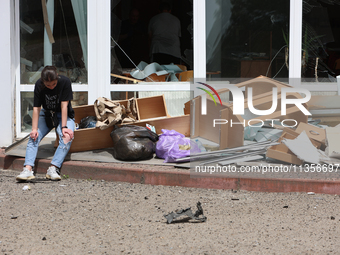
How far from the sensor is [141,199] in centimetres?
437

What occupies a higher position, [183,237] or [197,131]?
[197,131]

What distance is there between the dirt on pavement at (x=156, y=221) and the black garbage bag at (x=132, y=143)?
0.51 metres

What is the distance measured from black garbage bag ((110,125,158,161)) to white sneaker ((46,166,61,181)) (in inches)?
30.3

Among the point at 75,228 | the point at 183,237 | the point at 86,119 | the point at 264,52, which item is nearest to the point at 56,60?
the point at 86,119

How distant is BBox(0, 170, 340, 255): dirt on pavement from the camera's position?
3.16 m

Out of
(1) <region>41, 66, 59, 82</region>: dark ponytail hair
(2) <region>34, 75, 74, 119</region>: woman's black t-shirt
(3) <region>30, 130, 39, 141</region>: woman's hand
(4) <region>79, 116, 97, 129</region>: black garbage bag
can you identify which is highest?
(1) <region>41, 66, 59, 82</region>: dark ponytail hair

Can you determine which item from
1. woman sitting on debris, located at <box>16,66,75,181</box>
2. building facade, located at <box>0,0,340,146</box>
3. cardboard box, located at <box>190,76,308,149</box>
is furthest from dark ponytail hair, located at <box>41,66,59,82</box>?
cardboard box, located at <box>190,76,308,149</box>

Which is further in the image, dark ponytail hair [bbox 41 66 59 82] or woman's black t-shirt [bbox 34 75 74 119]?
woman's black t-shirt [bbox 34 75 74 119]

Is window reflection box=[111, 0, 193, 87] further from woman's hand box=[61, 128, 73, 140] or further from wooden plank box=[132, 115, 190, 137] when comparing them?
woman's hand box=[61, 128, 73, 140]

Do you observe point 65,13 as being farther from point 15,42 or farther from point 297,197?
point 297,197

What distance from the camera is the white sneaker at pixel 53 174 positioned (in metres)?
5.11

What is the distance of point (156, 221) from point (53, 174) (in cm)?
196

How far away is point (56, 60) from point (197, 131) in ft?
8.83

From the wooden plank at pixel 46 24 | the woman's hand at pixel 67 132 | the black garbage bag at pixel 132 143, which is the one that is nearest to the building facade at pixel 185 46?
the wooden plank at pixel 46 24
